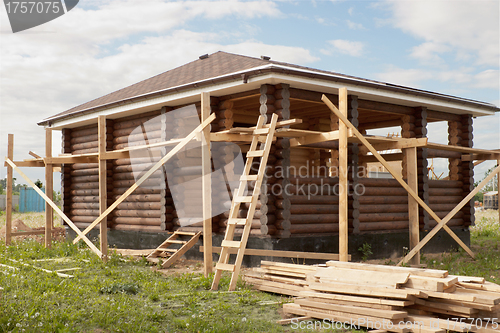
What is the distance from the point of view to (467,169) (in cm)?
1378

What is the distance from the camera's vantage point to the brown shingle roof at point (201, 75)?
10742 millimetres

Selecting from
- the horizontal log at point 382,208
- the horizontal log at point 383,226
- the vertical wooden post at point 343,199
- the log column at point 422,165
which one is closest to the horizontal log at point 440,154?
the log column at point 422,165

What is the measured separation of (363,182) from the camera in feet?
37.4

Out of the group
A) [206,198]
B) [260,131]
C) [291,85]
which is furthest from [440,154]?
[206,198]

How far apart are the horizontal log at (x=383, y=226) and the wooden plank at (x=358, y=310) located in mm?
5321

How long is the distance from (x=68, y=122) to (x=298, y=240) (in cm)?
875

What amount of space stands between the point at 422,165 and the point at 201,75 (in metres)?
6.31

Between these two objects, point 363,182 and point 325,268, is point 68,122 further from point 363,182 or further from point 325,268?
point 325,268

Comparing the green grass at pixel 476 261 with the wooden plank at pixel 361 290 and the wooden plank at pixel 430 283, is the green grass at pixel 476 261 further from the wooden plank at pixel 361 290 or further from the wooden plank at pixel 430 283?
the wooden plank at pixel 361 290

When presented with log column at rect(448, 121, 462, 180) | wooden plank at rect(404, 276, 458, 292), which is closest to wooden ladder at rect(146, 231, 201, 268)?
wooden plank at rect(404, 276, 458, 292)

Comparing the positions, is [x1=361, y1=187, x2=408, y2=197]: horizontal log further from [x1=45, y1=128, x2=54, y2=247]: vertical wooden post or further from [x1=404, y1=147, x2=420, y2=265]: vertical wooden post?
[x1=45, y1=128, x2=54, y2=247]: vertical wooden post

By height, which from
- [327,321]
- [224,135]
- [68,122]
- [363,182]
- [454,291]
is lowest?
[327,321]

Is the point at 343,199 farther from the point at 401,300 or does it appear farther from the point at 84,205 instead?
the point at 84,205

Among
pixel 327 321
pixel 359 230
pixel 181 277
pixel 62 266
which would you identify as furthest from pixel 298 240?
pixel 62 266
